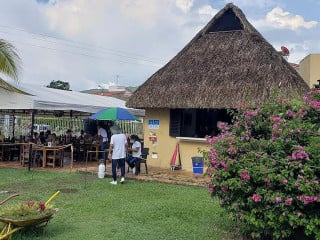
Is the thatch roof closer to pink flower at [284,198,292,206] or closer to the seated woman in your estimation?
the seated woman

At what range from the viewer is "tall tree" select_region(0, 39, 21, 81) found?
13977 mm

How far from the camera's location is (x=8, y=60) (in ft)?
46.2

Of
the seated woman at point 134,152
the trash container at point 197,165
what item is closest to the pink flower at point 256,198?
the seated woman at point 134,152

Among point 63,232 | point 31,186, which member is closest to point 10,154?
point 31,186

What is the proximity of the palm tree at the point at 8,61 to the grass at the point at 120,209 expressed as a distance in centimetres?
386

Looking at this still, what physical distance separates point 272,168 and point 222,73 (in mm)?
8129

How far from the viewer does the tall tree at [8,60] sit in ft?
45.9

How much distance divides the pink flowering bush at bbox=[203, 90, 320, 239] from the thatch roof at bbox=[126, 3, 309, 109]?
537 cm

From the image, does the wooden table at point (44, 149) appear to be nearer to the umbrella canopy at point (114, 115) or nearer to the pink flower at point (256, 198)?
the umbrella canopy at point (114, 115)

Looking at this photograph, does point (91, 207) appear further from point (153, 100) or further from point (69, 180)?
point (153, 100)

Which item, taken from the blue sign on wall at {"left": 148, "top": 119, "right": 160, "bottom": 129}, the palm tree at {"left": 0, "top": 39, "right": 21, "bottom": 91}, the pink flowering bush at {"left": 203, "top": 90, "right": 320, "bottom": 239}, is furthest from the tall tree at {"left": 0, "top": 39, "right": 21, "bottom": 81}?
the pink flowering bush at {"left": 203, "top": 90, "right": 320, "bottom": 239}

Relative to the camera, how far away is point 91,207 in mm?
8133

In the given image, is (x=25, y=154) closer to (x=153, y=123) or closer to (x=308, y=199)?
(x=153, y=123)

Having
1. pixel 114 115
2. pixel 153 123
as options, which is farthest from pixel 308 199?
pixel 153 123
